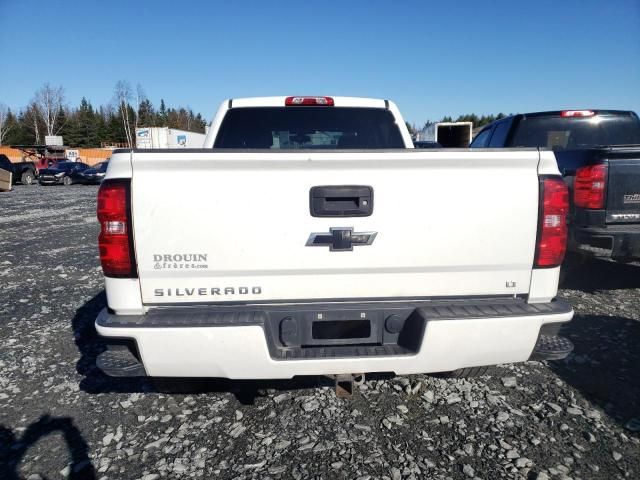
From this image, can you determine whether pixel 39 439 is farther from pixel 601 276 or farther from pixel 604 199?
pixel 601 276

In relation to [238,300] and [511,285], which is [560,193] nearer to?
[511,285]

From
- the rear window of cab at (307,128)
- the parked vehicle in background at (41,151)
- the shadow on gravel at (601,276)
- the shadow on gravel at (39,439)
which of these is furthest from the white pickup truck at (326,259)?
the parked vehicle in background at (41,151)

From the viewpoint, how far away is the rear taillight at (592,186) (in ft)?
13.4

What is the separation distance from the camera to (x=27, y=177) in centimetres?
2819

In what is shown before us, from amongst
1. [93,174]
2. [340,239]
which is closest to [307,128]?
[340,239]

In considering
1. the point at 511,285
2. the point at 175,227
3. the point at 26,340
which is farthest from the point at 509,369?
the point at 26,340

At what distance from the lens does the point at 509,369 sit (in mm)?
3221

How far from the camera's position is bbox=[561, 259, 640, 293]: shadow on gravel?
5.11 metres

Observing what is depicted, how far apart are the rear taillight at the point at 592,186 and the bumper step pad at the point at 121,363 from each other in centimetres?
423

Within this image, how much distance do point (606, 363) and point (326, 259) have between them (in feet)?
8.57

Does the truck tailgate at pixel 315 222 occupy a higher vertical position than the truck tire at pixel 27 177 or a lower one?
higher

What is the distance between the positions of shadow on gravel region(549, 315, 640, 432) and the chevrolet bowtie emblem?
6.50ft

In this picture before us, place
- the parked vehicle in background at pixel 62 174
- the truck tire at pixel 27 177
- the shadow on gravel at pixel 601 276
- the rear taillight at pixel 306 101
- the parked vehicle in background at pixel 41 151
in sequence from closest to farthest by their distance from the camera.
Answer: the rear taillight at pixel 306 101, the shadow on gravel at pixel 601 276, the parked vehicle in background at pixel 62 174, the truck tire at pixel 27 177, the parked vehicle in background at pixel 41 151

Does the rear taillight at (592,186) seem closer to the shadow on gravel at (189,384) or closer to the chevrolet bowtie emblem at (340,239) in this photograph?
the shadow on gravel at (189,384)
